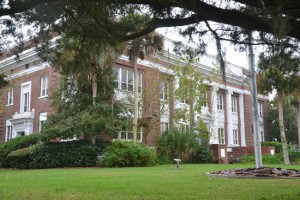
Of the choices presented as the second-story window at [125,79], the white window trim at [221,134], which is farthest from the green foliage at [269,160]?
the second-story window at [125,79]

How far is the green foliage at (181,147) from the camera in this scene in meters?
26.4

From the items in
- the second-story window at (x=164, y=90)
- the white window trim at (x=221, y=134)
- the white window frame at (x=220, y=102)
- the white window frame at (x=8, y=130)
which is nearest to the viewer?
the second-story window at (x=164, y=90)

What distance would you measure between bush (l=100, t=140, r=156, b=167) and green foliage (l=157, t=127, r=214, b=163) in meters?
3.55

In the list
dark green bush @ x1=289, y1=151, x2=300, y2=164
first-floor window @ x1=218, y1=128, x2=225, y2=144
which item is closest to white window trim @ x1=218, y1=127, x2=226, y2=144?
first-floor window @ x1=218, y1=128, x2=225, y2=144

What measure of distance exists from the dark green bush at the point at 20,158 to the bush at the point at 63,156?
0.32 m

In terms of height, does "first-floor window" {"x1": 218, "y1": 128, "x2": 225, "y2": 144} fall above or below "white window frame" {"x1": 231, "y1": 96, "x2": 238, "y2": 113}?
below

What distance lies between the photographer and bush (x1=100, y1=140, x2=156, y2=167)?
69.3 feet

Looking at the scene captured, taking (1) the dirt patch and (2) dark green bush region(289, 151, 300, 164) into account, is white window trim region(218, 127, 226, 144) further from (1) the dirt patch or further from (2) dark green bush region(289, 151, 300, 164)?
(1) the dirt patch

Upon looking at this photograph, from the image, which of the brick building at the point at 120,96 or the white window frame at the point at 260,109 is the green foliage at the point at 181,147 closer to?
the brick building at the point at 120,96

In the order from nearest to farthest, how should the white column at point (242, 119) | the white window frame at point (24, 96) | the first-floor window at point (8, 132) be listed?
1. the white window frame at point (24, 96)
2. the first-floor window at point (8, 132)
3. the white column at point (242, 119)

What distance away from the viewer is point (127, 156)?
21453 mm

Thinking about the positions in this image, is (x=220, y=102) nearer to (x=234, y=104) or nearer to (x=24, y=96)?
(x=234, y=104)

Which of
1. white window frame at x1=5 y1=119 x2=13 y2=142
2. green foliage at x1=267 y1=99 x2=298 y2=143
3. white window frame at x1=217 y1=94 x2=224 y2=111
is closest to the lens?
white window frame at x1=5 y1=119 x2=13 y2=142

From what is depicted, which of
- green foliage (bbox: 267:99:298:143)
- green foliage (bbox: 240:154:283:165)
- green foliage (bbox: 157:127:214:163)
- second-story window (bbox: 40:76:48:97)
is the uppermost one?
second-story window (bbox: 40:76:48:97)
